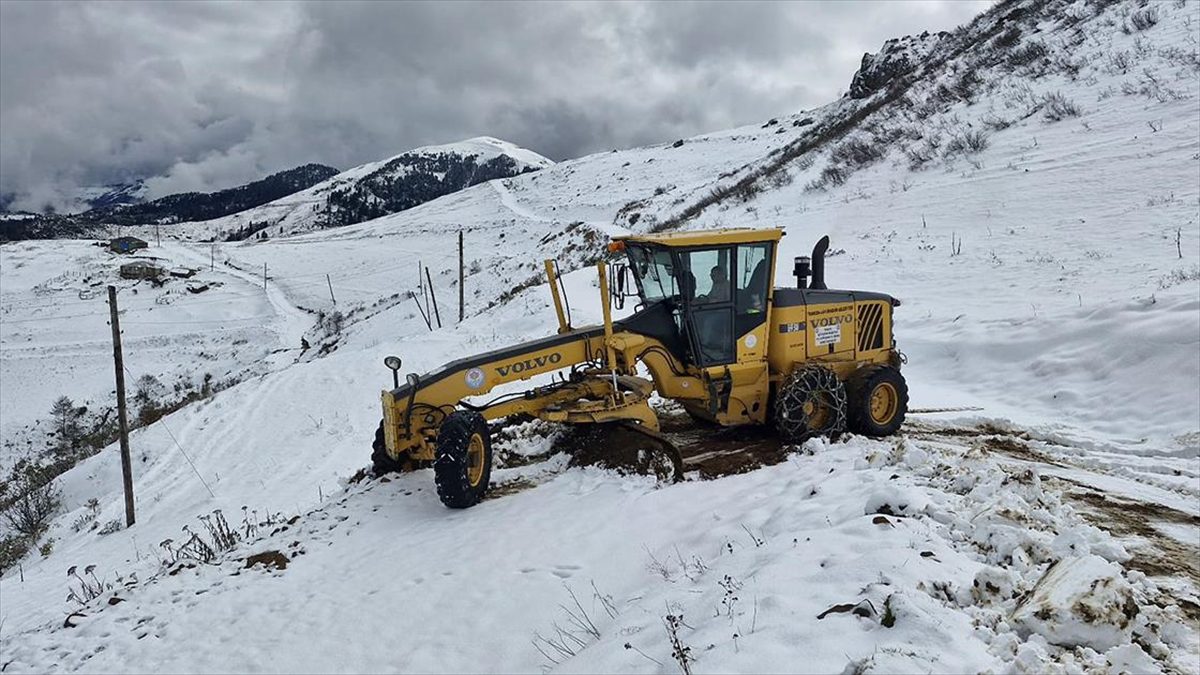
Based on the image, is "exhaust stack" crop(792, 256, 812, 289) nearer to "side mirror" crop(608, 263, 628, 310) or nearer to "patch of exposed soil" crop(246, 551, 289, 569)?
"side mirror" crop(608, 263, 628, 310)

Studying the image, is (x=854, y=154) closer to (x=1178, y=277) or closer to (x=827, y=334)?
(x=1178, y=277)

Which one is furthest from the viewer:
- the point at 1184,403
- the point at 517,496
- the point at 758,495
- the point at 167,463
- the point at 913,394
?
the point at 167,463

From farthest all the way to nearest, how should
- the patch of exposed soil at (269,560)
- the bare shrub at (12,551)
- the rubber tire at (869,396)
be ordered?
the bare shrub at (12,551), the rubber tire at (869,396), the patch of exposed soil at (269,560)

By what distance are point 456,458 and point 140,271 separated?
260 feet

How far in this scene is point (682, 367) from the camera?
849cm

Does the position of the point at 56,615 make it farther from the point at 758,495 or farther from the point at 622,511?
the point at 758,495

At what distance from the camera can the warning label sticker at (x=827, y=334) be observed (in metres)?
9.07

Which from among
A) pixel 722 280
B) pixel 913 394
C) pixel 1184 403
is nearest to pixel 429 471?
pixel 722 280

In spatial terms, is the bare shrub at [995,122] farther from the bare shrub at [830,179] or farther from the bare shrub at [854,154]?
the bare shrub at [830,179]

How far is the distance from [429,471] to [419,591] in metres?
2.45

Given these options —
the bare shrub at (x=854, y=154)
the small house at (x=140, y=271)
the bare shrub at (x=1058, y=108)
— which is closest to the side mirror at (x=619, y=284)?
the bare shrub at (x=1058, y=108)

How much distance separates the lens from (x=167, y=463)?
18422mm

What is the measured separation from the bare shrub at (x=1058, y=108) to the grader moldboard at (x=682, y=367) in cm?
1374

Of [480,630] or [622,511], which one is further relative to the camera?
[622,511]
